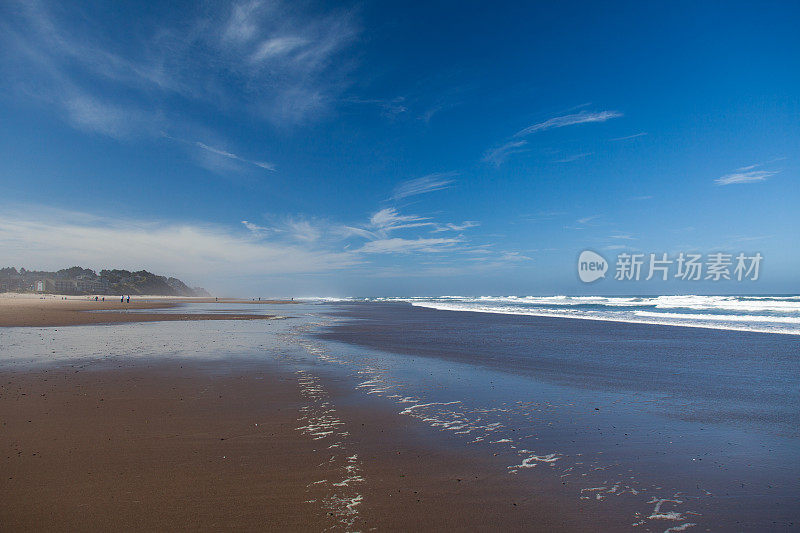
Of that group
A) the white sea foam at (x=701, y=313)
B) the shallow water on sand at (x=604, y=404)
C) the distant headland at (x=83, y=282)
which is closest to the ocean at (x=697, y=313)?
the white sea foam at (x=701, y=313)

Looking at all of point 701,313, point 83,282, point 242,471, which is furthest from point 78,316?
point 83,282

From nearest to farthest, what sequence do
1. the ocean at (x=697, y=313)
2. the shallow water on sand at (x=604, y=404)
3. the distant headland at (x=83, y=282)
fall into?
1. the shallow water on sand at (x=604, y=404)
2. the ocean at (x=697, y=313)
3. the distant headland at (x=83, y=282)

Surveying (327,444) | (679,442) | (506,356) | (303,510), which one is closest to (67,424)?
(327,444)

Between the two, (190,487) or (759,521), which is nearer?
(759,521)

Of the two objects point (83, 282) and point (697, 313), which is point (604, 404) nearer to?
point (697, 313)

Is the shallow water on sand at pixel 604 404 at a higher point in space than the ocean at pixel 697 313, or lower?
lower

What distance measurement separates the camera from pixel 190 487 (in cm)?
443

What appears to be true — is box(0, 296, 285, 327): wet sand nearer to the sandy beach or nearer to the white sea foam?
the sandy beach

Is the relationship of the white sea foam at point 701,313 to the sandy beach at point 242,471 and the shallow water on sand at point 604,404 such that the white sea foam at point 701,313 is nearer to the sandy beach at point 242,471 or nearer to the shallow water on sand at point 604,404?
the shallow water on sand at point 604,404

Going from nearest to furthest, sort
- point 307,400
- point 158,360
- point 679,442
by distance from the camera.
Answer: point 679,442
point 307,400
point 158,360

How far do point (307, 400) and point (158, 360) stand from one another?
24.0ft

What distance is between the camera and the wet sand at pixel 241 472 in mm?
3844

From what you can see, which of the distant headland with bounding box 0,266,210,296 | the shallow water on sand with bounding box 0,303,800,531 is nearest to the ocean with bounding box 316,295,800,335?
the shallow water on sand with bounding box 0,303,800,531

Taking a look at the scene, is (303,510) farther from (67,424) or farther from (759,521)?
(67,424)
